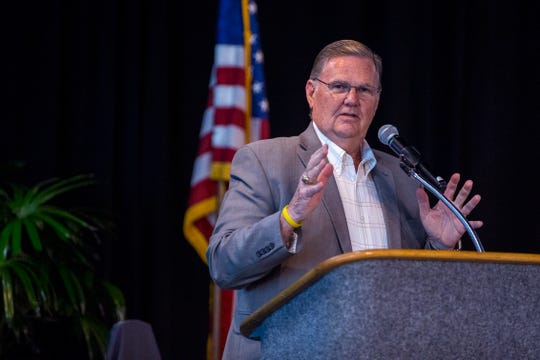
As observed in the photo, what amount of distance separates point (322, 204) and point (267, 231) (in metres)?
0.37

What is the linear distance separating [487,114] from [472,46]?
1.26 feet

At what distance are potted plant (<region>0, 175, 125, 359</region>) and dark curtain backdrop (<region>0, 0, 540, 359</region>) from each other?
1.48 ft

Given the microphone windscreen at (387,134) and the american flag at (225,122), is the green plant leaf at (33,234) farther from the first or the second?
the microphone windscreen at (387,134)

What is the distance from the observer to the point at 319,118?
7.72 ft

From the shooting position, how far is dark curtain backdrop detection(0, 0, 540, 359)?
4160mm

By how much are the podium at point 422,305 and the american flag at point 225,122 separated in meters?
2.39

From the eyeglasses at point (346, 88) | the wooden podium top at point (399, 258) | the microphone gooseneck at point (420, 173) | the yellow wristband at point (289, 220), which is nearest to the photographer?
the wooden podium top at point (399, 258)

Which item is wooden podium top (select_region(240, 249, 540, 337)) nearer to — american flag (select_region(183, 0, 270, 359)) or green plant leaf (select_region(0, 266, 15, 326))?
green plant leaf (select_region(0, 266, 15, 326))

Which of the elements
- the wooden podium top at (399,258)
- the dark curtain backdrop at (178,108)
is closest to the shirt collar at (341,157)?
the wooden podium top at (399,258)

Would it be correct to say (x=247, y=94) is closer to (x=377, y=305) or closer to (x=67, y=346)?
(x=67, y=346)

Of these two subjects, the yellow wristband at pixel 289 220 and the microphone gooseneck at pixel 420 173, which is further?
the microphone gooseneck at pixel 420 173

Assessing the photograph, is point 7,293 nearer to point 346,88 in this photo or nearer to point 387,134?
point 346,88

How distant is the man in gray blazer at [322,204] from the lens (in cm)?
182

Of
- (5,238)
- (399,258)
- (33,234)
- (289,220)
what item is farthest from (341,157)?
(5,238)
